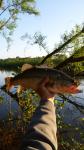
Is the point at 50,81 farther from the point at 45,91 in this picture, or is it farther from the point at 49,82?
the point at 45,91

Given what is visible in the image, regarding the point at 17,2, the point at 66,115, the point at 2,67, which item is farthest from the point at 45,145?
the point at 2,67

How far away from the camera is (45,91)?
6.46 feet

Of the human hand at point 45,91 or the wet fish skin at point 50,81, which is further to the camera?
the wet fish skin at point 50,81

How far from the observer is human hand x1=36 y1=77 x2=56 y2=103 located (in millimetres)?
1917

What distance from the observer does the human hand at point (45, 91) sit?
6.29 feet

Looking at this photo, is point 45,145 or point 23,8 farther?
point 23,8

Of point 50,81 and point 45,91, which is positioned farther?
point 50,81

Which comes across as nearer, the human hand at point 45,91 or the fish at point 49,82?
the human hand at point 45,91

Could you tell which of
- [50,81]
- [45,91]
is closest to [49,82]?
[50,81]

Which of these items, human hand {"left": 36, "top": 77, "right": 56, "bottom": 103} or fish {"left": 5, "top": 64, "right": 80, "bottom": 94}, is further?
fish {"left": 5, "top": 64, "right": 80, "bottom": 94}

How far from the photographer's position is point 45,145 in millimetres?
1656

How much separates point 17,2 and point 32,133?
43.6 feet

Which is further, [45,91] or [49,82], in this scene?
[49,82]

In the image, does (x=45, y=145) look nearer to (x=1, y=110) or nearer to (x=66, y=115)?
(x=66, y=115)
